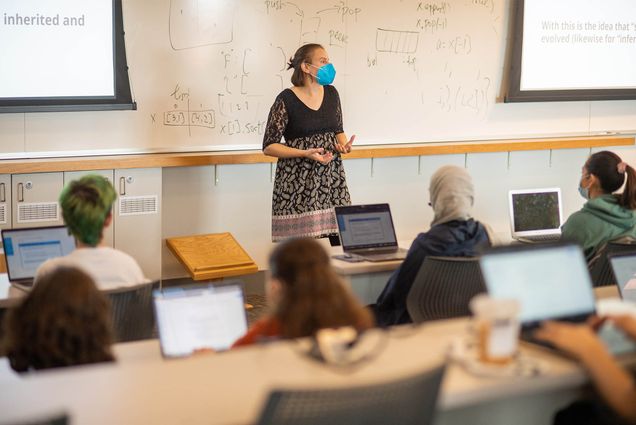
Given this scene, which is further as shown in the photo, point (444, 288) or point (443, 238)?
point (443, 238)

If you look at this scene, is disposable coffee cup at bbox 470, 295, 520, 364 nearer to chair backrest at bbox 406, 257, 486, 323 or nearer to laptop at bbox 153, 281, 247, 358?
laptop at bbox 153, 281, 247, 358

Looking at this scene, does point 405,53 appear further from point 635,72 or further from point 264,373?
point 264,373

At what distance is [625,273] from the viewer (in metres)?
3.18

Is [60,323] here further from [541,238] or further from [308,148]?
[541,238]

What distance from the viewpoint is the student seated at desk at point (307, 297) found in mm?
2336

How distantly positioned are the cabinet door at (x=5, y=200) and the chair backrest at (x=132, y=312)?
8.45 feet

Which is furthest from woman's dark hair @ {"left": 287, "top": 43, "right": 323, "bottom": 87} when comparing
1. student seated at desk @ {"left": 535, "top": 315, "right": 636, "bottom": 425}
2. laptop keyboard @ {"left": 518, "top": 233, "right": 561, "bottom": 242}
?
student seated at desk @ {"left": 535, "top": 315, "right": 636, "bottom": 425}

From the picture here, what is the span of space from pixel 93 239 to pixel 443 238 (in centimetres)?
149

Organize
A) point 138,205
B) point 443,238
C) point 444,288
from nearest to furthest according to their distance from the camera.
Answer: point 444,288
point 443,238
point 138,205

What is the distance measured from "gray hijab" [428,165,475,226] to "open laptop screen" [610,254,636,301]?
37.9 inches

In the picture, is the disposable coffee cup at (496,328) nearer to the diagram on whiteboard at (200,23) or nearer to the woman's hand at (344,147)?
the woman's hand at (344,147)

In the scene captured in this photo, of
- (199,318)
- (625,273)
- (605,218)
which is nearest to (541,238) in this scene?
(605,218)

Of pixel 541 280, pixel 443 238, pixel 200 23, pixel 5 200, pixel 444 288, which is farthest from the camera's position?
pixel 200 23

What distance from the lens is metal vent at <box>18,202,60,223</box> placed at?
5.60 m
